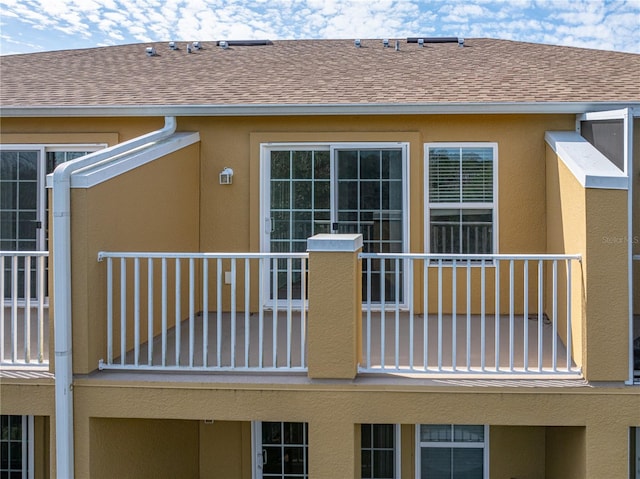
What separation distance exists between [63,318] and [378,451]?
12.1ft

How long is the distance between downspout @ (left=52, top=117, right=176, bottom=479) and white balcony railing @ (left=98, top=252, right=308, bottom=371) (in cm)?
34

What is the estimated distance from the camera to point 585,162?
5098 millimetres

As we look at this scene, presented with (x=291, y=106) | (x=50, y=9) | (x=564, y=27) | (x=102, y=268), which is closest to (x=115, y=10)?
(x=50, y=9)

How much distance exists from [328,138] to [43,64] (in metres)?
5.36

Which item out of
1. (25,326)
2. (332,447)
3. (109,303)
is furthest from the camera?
(25,326)

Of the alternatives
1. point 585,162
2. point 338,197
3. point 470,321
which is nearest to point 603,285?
point 585,162

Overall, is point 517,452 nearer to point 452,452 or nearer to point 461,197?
point 452,452

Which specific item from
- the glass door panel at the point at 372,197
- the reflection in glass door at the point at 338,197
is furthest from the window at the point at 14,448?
the glass door panel at the point at 372,197

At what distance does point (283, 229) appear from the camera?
7.22m

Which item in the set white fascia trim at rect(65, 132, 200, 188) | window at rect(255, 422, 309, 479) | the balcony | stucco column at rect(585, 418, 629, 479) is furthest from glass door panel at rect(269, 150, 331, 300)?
stucco column at rect(585, 418, 629, 479)

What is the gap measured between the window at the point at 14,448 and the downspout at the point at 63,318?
1.94 meters

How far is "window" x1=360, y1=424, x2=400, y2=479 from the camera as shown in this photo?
21.2ft

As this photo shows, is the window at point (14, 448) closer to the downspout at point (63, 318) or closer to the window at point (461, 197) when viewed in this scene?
the downspout at point (63, 318)

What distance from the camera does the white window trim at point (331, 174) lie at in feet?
23.0
